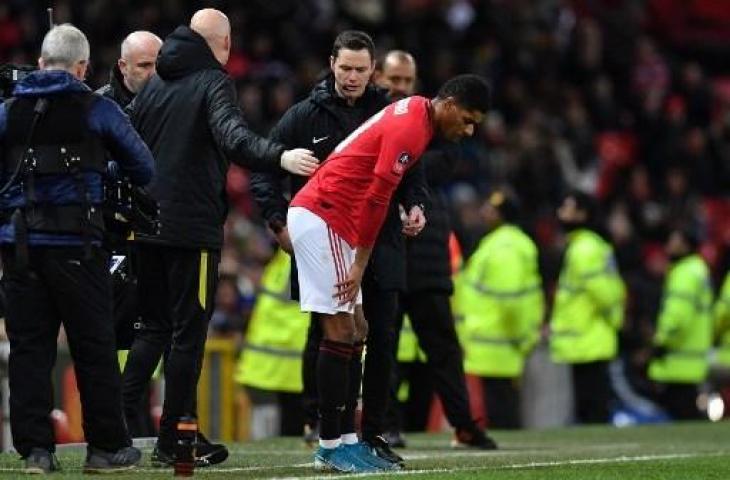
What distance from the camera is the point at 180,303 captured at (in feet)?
32.3

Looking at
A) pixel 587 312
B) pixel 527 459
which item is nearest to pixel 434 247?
pixel 527 459

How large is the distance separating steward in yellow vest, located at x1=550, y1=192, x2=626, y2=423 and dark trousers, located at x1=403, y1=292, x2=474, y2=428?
4438 mm

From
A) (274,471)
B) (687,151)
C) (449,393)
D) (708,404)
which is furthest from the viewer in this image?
(687,151)

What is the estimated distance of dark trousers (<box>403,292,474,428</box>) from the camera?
12.8 metres

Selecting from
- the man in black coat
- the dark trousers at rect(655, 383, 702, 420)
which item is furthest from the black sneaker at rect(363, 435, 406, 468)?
the dark trousers at rect(655, 383, 702, 420)

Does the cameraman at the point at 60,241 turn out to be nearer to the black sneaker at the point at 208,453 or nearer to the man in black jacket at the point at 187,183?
the man in black jacket at the point at 187,183

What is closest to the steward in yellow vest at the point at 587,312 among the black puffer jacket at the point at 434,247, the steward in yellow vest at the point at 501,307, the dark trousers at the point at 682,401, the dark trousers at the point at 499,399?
the steward in yellow vest at the point at 501,307

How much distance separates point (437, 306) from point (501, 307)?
4134mm

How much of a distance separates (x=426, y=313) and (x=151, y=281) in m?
3.10

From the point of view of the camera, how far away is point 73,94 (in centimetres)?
945

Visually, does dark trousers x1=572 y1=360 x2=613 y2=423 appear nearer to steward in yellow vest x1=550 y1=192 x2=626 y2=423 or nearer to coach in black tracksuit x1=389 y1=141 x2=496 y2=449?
steward in yellow vest x1=550 y1=192 x2=626 y2=423

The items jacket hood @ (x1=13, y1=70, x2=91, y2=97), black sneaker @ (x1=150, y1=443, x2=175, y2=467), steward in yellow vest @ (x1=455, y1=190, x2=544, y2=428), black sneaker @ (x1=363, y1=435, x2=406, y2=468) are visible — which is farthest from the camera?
steward in yellow vest @ (x1=455, y1=190, x2=544, y2=428)

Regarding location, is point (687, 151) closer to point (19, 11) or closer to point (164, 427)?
point (19, 11)

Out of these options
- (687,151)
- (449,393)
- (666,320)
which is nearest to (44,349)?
(449,393)
